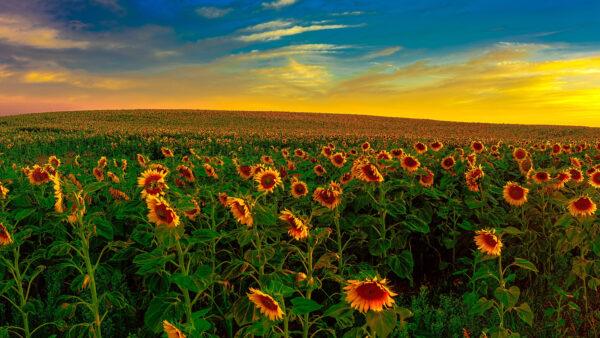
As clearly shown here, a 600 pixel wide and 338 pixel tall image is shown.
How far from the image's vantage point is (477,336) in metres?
3.62

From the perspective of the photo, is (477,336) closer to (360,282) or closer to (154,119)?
(360,282)

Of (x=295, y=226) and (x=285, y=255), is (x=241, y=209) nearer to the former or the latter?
(x=295, y=226)

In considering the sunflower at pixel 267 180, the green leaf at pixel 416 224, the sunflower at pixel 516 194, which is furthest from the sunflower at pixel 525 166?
the sunflower at pixel 267 180

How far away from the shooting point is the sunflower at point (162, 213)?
239 centimetres

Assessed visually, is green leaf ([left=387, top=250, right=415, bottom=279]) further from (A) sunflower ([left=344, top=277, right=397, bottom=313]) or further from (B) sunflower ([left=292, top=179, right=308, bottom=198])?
(A) sunflower ([left=344, top=277, right=397, bottom=313])

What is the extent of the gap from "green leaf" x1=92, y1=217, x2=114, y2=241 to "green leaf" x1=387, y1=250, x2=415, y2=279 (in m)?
2.64

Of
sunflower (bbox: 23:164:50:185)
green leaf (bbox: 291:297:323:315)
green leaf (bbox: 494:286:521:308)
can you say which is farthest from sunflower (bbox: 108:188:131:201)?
green leaf (bbox: 494:286:521:308)

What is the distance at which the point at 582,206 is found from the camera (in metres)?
3.94

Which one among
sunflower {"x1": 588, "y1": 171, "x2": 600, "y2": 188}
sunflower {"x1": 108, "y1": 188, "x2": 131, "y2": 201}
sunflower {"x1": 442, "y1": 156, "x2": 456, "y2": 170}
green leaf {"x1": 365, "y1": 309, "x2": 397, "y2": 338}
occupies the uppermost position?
sunflower {"x1": 442, "y1": 156, "x2": 456, "y2": 170}

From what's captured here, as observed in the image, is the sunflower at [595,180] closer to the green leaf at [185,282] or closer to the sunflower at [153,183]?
the green leaf at [185,282]

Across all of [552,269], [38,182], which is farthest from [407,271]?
[38,182]

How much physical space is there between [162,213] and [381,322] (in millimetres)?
1432

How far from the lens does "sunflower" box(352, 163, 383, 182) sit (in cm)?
379

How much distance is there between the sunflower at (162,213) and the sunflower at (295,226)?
2.33 ft
